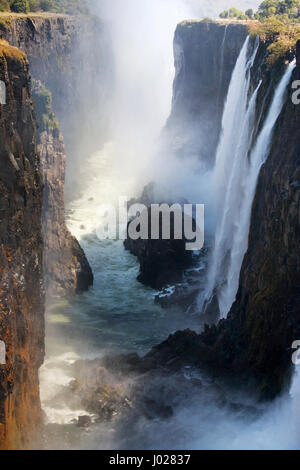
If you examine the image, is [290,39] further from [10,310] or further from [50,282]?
[10,310]

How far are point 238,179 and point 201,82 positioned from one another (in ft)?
92.3

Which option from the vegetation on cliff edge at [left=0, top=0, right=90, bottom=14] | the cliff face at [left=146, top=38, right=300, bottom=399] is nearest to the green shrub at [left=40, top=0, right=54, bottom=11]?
the vegetation on cliff edge at [left=0, top=0, right=90, bottom=14]

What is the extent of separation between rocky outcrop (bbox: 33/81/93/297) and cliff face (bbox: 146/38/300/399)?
10.9 m

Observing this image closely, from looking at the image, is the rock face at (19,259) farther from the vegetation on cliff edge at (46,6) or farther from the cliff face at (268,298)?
the vegetation on cliff edge at (46,6)

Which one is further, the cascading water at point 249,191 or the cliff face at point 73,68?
the cliff face at point 73,68

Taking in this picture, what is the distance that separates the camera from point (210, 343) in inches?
1137

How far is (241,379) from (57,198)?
63.1 ft

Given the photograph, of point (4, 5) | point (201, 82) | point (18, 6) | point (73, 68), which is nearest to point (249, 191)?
point (4, 5)

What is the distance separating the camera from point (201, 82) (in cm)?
6081

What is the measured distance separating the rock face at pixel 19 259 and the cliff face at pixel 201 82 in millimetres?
36244

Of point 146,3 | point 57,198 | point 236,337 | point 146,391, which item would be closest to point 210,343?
point 236,337

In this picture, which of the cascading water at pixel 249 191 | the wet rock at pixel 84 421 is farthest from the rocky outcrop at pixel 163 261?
the wet rock at pixel 84 421

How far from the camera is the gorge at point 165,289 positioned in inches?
825

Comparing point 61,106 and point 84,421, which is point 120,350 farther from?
point 61,106
